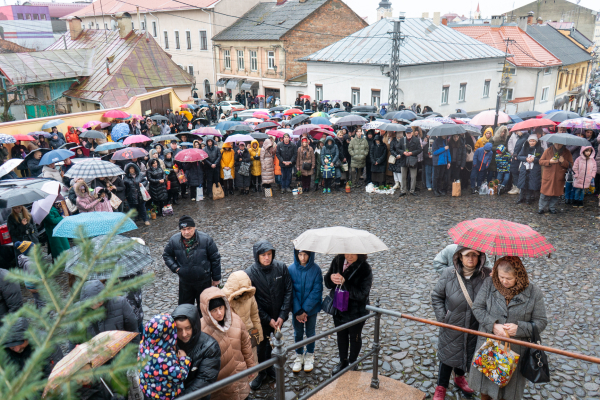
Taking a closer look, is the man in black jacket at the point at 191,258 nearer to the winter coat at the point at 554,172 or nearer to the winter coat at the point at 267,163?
the winter coat at the point at 267,163

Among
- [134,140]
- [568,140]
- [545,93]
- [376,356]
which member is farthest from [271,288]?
[545,93]

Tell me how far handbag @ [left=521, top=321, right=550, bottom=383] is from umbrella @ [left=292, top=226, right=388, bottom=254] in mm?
1642

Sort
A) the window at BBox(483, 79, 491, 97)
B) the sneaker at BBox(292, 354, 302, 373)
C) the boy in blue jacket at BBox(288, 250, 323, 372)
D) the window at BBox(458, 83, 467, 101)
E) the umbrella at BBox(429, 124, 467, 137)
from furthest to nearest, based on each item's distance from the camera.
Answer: the window at BBox(483, 79, 491, 97) → the window at BBox(458, 83, 467, 101) → the umbrella at BBox(429, 124, 467, 137) → the sneaker at BBox(292, 354, 302, 373) → the boy in blue jacket at BBox(288, 250, 323, 372)

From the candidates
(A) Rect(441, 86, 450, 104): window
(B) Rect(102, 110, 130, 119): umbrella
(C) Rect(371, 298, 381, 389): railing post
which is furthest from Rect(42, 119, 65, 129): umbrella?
(A) Rect(441, 86, 450, 104): window

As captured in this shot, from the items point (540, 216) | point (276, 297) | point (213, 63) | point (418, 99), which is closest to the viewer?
point (276, 297)

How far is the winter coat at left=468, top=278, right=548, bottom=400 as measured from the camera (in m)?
4.00

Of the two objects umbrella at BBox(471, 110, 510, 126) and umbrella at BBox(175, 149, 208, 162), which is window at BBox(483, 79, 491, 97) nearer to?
umbrella at BBox(471, 110, 510, 126)

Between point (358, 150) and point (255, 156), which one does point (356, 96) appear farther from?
point (255, 156)

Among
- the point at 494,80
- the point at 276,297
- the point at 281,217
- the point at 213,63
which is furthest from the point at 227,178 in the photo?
the point at 213,63

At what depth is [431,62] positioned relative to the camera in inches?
1138

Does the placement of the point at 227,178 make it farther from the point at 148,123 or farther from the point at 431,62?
the point at 431,62

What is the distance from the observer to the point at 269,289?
5.17m

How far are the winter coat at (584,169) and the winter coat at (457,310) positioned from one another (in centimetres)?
726

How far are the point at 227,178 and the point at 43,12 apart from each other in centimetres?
7273
